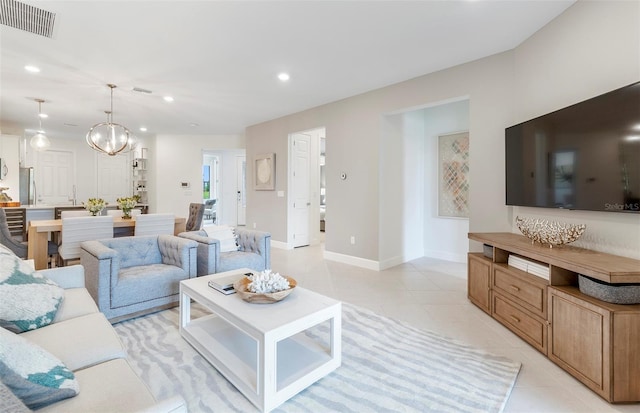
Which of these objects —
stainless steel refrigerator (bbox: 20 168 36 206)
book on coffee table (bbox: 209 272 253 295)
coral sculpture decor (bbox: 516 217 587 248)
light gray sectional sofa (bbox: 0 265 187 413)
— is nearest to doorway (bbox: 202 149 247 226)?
stainless steel refrigerator (bbox: 20 168 36 206)

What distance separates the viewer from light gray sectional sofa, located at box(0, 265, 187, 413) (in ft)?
3.16

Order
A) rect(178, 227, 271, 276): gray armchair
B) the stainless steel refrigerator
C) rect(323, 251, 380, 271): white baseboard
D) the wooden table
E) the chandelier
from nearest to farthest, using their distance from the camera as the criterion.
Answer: rect(178, 227, 271, 276): gray armchair
the wooden table
the chandelier
rect(323, 251, 380, 271): white baseboard
the stainless steel refrigerator

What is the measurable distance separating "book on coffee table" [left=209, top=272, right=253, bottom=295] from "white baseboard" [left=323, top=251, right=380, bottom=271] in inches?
94.4

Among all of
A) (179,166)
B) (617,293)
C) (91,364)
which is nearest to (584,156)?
(617,293)

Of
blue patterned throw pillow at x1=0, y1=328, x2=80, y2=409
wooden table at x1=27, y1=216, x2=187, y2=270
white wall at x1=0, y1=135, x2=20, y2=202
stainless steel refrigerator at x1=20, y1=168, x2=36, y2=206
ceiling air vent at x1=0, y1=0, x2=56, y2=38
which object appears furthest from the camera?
stainless steel refrigerator at x1=20, y1=168, x2=36, y2=206

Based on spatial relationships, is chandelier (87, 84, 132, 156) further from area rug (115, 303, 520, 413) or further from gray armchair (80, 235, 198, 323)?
→ area rug (115, 303, 520, 413)

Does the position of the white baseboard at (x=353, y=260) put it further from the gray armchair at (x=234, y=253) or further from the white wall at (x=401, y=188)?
the gray armchair at (x=234, y=253)

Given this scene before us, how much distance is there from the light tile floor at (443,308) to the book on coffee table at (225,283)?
130 centimetres

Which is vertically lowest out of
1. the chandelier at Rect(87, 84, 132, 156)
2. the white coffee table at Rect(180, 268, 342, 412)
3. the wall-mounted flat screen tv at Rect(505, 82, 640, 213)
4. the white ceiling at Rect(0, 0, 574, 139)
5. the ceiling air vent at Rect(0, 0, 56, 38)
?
the white coffee table at Rect(180, 268, 342, 412)

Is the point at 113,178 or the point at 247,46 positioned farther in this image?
the point at 113,178

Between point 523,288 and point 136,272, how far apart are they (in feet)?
10.7

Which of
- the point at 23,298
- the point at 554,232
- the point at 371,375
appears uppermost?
the point at 554,232

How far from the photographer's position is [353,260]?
15.2ft

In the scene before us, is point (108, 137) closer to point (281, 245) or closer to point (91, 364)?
point (281, 245)
